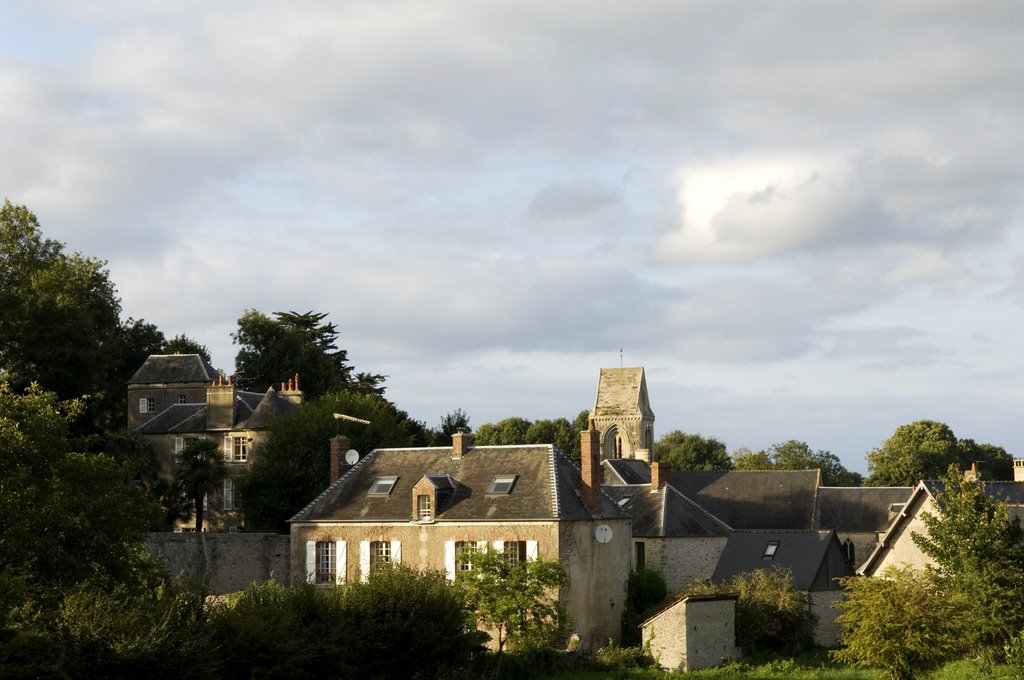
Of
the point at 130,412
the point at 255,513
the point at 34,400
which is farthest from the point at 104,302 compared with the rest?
the point at 34,400

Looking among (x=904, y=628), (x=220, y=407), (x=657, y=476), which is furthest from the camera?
(x=220, y=407)

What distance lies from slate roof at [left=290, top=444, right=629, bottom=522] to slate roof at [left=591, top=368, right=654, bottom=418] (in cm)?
4916

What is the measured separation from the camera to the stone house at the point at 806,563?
44300mm

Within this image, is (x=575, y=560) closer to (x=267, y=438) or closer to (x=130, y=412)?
(x=267, y=438)

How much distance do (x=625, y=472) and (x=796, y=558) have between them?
1949 centimetres

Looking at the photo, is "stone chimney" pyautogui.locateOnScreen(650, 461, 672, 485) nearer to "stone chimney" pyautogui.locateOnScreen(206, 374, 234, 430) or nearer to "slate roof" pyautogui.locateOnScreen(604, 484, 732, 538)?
"slate roof" pyautogui.locateOnScreen(604, 484, 732, 538)

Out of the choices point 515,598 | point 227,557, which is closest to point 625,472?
point 227,557

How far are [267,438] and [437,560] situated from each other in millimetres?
15067

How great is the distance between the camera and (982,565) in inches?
1367

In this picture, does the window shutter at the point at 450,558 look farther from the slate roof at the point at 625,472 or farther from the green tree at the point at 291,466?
the slate roof at the point at 625,472

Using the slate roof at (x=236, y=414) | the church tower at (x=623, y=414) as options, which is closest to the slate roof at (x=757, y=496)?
the slate roof at (x=236, y=414)

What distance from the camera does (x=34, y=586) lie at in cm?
2773

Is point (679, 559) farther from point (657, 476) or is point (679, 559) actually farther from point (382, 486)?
point (382, 486)

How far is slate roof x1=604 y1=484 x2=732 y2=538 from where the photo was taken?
48.9 meters
